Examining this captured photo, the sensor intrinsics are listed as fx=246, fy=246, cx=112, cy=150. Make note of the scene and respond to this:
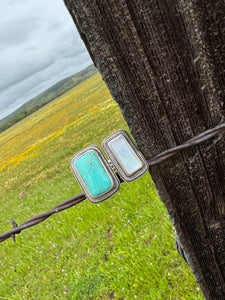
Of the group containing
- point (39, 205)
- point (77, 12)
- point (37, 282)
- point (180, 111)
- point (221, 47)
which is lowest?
point (39, 205)

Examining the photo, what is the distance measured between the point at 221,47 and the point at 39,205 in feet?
23.2

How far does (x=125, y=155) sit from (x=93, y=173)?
13 centimetres

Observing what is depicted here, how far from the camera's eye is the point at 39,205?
7.10 meters

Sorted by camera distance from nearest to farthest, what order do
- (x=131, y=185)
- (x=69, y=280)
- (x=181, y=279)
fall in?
(x=181, y=279) → (x=69, y=280) → (x=131, y=185)

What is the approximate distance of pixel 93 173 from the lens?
0.86 m

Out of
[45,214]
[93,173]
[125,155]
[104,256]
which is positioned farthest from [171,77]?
[104,256]

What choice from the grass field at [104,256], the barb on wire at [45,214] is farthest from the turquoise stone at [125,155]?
the grass field at [104,256]

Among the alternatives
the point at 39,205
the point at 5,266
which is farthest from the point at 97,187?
the point at 39,205

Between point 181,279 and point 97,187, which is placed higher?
point 97,187

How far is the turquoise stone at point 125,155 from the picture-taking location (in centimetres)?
83

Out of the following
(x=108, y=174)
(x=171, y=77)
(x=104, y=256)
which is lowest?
(x=104, y=256)

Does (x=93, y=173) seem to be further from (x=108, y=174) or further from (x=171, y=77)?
(x=171, y=77)

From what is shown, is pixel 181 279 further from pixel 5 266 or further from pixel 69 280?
pixel 5 266

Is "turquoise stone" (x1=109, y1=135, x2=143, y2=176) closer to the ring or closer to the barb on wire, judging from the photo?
the ring
